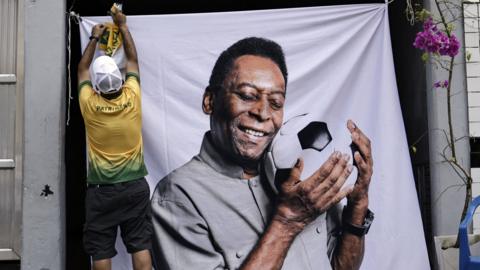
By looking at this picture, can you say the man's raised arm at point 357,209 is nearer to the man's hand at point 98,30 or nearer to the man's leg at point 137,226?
the man's leg at point 137,226

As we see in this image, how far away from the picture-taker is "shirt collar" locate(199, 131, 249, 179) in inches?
208

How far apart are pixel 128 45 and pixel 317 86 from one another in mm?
1549

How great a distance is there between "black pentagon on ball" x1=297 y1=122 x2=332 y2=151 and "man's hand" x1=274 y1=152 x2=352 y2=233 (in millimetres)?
123

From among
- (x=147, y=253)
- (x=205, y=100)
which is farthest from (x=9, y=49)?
(x=147, y=253)

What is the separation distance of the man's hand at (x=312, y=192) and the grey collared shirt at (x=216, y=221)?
0.26ft

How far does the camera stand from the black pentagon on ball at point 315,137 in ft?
17.4

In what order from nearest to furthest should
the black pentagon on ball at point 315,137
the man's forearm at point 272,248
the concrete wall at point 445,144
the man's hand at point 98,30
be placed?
the man's forearm at point 272,248, the man's hand at point 98,30, the black pentagon on ball at point 315,137, the concrete wall at point 445,144

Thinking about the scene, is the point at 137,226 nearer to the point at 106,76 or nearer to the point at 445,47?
the point at 106,76

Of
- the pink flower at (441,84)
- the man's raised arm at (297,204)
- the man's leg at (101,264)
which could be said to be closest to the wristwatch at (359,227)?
the man's raised arm at (297,204)

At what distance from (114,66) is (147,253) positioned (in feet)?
4.70

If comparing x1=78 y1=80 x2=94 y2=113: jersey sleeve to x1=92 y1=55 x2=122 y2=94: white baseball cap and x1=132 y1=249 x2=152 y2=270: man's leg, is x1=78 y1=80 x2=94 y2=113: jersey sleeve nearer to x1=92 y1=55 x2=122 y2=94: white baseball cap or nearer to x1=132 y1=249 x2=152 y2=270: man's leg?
x1=92 y1=55 x2=122 y2=94: white baseball cap

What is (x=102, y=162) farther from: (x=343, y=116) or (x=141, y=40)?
(x=343, y=116)

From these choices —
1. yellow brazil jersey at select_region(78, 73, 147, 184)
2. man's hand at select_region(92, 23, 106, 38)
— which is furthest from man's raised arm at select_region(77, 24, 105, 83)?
yellow brazil jersey at select_region(78, 73, 147, 184)

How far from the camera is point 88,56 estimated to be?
5.18m
